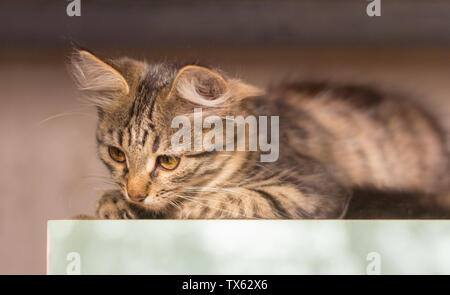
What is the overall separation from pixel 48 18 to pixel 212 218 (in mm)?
548

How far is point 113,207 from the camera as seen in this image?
933 mm

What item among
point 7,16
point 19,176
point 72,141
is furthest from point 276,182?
point 7,16

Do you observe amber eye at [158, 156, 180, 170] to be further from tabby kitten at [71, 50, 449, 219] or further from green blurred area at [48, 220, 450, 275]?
green blurred area at [48, 220, 450, 275]

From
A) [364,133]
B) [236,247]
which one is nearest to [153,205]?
[236,247]

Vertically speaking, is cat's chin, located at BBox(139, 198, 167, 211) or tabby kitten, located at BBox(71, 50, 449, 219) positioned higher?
tabby kitten, located at BBox(71, 50, 449, 219)

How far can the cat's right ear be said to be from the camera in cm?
95

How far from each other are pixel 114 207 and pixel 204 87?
31 cm

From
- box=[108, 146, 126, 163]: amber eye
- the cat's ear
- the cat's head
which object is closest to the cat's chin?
the cat's head

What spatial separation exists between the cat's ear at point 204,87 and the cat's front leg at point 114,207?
0.24 metres

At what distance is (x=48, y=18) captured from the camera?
961 millimetres

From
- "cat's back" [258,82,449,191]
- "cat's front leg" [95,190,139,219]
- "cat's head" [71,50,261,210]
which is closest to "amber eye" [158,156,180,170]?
"cat's head" [71,50,261,210]

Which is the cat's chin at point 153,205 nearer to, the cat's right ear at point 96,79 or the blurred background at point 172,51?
the blurred background at point 172,51

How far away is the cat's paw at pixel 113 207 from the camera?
3.02ft

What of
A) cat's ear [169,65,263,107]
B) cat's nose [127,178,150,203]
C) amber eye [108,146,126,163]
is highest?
cat's ear [169,65,263,107]
